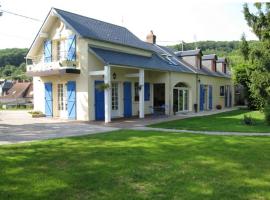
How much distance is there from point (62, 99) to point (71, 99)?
163cm

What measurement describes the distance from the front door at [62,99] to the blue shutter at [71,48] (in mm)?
2080

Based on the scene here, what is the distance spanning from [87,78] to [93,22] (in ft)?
16.5

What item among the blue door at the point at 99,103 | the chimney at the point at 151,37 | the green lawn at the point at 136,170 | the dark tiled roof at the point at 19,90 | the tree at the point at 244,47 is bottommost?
the green lawn at the point at 136,170

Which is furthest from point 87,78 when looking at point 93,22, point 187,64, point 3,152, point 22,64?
point 22,64

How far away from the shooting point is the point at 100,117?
62.7 ft

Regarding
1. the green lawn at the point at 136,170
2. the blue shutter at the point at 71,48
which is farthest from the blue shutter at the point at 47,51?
the green lawn at the point at 136,170

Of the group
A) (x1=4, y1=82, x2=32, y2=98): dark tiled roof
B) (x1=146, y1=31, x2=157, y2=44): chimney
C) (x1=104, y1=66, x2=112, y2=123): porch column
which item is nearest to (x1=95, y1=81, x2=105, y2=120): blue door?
(x1=104, y1=66, x2=112, y2=123): porch column

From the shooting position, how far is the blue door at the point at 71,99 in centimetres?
1933

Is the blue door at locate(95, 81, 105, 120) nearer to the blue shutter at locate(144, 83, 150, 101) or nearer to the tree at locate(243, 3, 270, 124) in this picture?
the blue shutter at locate(144, 83, 150, 101)

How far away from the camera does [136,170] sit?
266 inches

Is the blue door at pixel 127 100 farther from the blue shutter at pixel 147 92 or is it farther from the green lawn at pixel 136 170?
the green lawn at pixel 136 170

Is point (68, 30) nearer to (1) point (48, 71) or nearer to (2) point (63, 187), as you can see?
(1) point (48, 71)

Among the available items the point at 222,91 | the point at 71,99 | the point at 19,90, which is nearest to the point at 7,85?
the point at 19,90

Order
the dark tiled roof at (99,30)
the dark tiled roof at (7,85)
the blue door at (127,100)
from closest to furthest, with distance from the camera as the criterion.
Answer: the dark tiled roof at (99,30) < the blue door at (127,100) < the dark tiled roof at (7,85)
